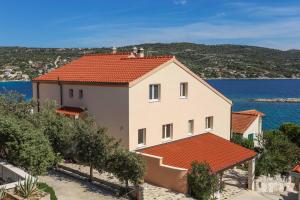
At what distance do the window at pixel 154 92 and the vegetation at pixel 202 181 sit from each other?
633 centimetres

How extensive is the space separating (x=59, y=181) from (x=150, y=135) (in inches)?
283

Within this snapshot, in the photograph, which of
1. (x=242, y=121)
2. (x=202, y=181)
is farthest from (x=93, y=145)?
(x=242, y=121)

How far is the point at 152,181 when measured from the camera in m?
23.9

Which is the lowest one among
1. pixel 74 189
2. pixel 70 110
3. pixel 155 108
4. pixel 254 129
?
pixel 254 129

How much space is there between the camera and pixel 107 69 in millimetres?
29812

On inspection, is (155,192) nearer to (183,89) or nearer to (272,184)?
(183,89)

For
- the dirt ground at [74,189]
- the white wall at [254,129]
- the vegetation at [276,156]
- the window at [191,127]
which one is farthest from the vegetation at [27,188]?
the white wall at [254,129]

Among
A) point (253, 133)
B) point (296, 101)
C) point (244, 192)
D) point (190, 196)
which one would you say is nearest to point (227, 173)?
point (244, 192)

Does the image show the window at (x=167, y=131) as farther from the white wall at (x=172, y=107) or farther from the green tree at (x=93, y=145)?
the green tree at (x=93, y=145)

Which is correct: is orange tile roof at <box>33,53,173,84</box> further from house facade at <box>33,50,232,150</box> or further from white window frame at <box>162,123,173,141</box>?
white window frame at <box>162,123,173,141</box>

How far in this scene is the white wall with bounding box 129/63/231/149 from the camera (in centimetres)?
2572

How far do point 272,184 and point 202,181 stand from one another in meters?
8.02

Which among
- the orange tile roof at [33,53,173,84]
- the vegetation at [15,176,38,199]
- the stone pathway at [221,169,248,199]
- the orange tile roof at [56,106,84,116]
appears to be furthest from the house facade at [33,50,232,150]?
the vegetation at [15,176,38,199]

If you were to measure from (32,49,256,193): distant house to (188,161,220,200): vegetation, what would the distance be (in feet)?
1.78
